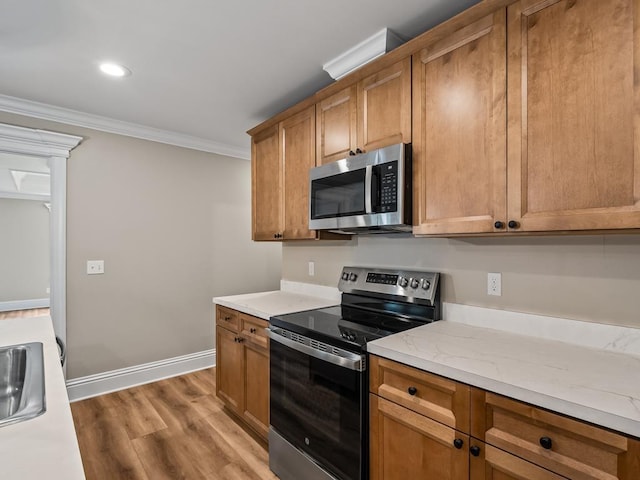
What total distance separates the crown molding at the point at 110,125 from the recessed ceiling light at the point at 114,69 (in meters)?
0.95

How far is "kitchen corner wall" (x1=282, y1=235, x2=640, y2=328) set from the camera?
4.49 feet

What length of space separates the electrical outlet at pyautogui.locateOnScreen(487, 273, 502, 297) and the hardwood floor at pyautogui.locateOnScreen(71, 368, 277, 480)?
1599mm

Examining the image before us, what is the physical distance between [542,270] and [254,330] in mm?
1651

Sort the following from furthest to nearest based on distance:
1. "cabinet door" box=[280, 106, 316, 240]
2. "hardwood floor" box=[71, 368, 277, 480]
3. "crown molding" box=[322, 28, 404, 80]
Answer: "cabinet door" box=[280, 106, 316, 240] → "hardwood floor" box=[71, 368, 277, 480] → "crown molding" box=[322, 28, 404, 80]

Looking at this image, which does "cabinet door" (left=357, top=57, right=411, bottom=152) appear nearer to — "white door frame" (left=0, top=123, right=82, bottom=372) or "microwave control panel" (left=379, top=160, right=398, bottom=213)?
"microwave control panel" (left=379, top=160, right=398, bottom=213)

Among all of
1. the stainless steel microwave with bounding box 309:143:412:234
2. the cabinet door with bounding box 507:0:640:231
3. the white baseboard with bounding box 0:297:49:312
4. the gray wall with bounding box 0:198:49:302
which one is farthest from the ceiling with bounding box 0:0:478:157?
the white baseboard with bounding box 0:297:49:312

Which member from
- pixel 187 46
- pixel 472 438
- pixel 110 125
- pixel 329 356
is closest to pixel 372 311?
pixel 329 356

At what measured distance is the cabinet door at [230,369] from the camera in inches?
95.0

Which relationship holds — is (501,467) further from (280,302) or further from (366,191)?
(280,302)

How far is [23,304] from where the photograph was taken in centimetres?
704

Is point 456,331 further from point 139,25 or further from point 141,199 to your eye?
point 141,199

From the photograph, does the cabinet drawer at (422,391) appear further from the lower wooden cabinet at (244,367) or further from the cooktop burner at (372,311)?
the lower wooden cabinet at (244,367)

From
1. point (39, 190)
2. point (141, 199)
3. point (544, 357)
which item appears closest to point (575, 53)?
point (544, 357)

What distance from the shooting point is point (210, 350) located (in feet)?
12.4
